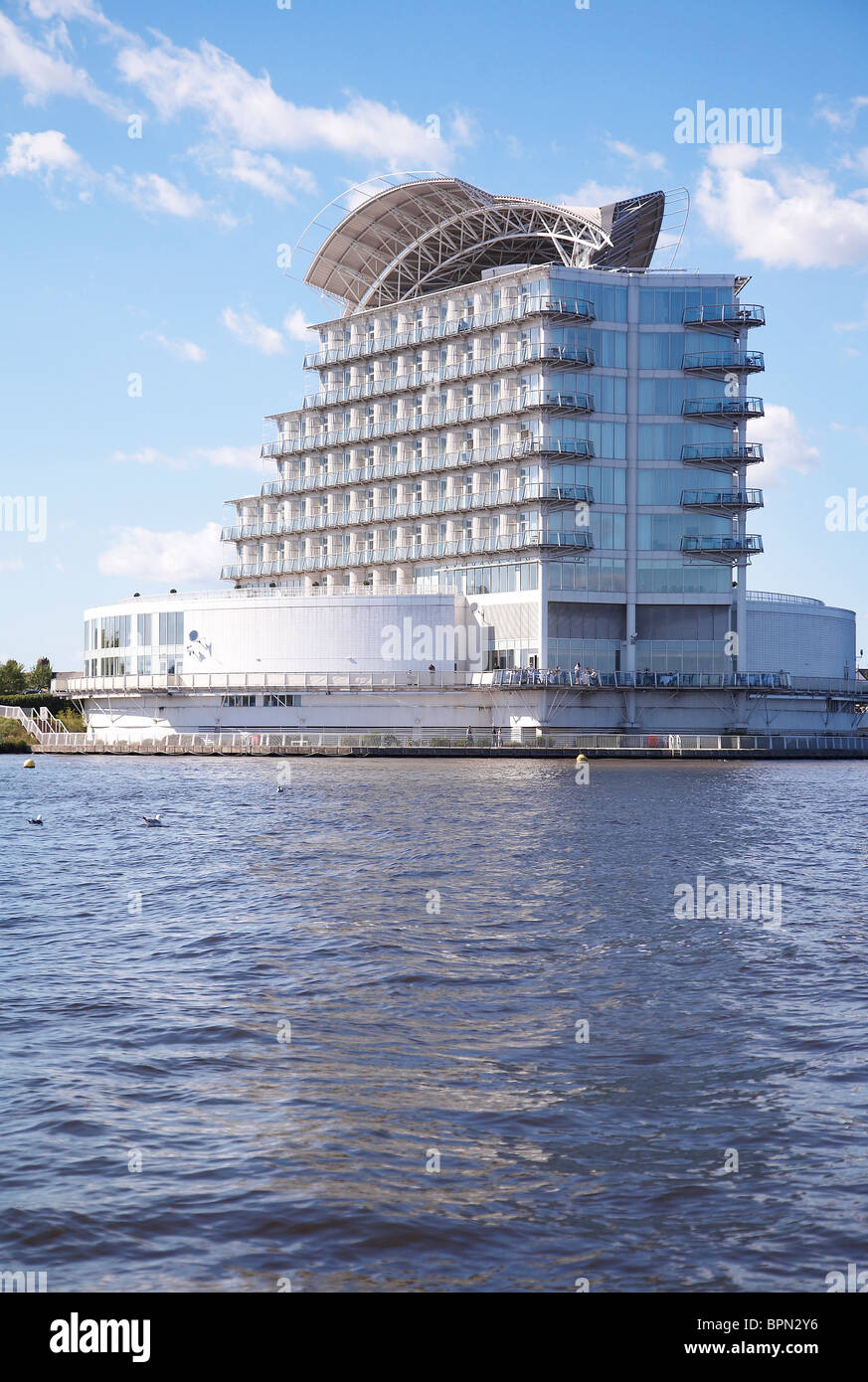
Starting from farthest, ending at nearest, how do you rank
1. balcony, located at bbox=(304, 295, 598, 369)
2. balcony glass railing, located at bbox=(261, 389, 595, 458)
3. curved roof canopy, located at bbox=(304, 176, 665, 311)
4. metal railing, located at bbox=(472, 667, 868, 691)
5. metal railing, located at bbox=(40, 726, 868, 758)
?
curved roof canopy, located at bbox=(304, 176, 665, 311), balcony glass railing, located at bbox=(261, 389, 595, 458), balcony, located at bbox=(304, 295, 598, 369), metal railing, located at bbox=(472, 667, 868, 691), metal railing, located at bbox=(40, 726, 868, 758)

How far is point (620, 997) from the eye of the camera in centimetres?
1666

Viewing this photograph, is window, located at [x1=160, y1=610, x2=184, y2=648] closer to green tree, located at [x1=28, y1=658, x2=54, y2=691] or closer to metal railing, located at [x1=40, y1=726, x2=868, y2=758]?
metal railing, located at [x1=40, y1=726, x2=868, y2=758]

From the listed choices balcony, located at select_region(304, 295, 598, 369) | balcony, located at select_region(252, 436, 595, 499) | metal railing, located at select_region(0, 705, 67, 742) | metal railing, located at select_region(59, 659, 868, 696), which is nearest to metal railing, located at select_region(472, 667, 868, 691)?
metal railing, located at select_region(59, 659, 868, 696)

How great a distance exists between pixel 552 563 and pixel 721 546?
39.5 feet

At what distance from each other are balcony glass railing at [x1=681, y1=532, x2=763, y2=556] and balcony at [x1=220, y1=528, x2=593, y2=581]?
7.18 m

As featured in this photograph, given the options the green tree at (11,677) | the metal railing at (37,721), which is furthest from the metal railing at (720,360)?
the green tree at (11,677)

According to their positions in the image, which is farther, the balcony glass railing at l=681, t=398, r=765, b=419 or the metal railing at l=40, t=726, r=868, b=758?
the balcony glass railing at l=681, t=398, r=765, b=419

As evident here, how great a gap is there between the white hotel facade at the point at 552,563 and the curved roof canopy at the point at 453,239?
1.22ft

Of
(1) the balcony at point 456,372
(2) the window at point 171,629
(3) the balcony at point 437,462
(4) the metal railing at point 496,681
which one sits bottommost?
(4) the metal railing at point 496,681

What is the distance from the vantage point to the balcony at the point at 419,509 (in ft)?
301

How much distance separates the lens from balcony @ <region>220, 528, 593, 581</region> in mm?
91062

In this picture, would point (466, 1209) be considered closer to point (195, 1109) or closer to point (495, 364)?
point (195, 1109)

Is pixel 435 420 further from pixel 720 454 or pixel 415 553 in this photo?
pixel 720 454

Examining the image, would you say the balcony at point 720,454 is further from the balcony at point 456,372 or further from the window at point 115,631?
the window at point 115,631
